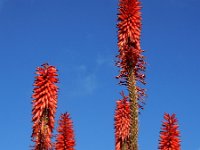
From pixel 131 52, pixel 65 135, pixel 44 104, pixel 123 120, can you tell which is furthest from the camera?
pixel 123 120

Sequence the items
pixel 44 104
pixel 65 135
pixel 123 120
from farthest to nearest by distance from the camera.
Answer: pixel 123 120 → pixel 65 135 → pixel 44 104

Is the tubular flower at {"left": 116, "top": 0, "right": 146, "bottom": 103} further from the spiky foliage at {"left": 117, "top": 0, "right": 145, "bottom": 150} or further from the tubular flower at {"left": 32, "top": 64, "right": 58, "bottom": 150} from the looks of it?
the tubular flower at {"left": 32, "top": 64, "right": 58, "bottom": 150}

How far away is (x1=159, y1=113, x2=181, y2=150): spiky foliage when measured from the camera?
37406mm

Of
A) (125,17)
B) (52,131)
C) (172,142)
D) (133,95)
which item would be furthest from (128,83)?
(172,142)

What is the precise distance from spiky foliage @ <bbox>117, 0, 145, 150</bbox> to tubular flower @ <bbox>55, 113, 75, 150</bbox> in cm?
1461

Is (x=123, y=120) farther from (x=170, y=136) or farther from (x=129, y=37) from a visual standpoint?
(x=129, y=37)

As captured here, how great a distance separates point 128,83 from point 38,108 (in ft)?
31.3

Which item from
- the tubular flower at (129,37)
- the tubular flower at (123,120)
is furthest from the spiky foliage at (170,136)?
the tubular flower at (129,37)

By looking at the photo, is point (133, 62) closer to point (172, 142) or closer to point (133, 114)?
point (133, 114)

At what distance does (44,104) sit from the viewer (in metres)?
32.5

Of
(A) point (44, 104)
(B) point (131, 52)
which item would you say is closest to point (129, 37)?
(B) point (131, 52)

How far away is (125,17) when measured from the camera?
27734mm

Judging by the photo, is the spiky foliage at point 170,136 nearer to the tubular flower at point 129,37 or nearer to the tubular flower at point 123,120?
the tubular flower at point 123,120

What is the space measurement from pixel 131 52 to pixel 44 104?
8.50 metres
